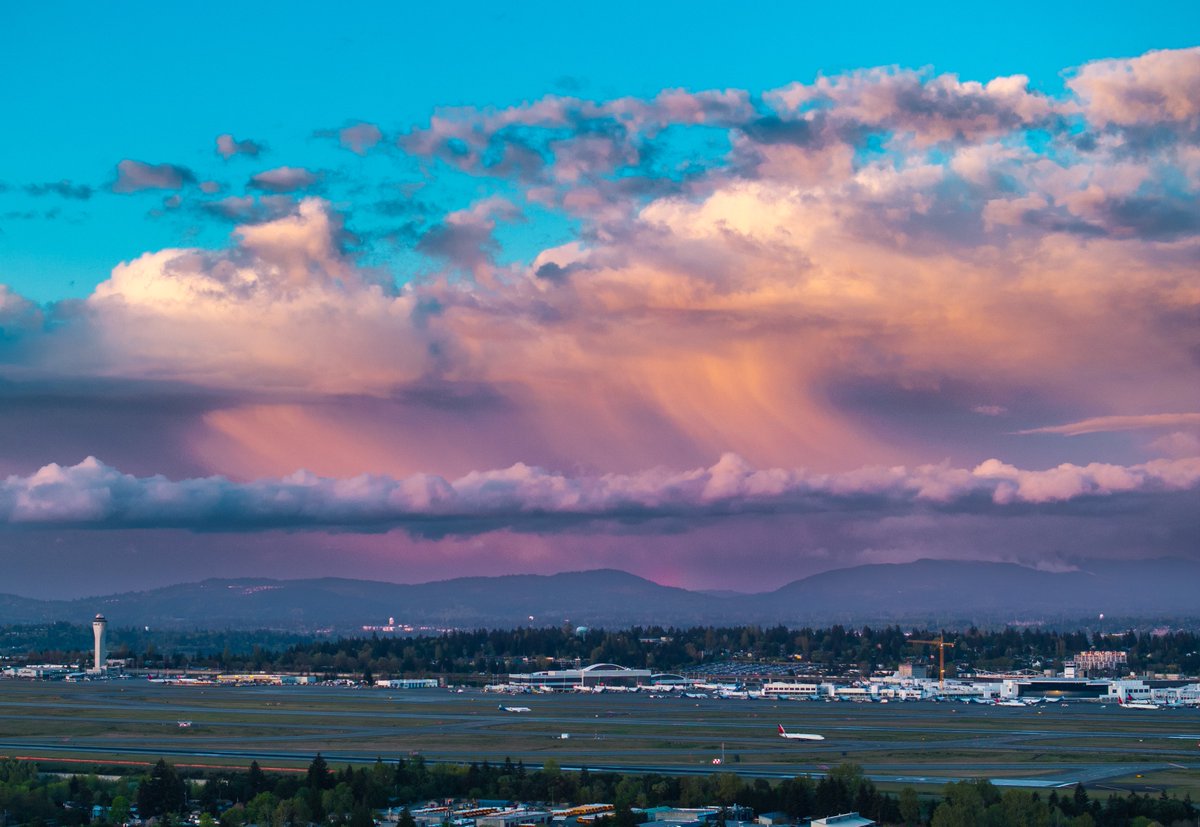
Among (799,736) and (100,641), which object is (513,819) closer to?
(799,736)

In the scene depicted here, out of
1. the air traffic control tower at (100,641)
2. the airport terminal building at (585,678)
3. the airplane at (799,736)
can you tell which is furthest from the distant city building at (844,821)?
the air traffic control tower at (100,641)

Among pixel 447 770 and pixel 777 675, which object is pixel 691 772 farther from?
pixel 777 675

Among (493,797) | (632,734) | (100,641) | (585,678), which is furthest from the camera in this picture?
(100,641)

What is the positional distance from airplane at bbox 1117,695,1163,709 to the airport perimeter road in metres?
2.67

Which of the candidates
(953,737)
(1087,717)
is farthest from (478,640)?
(953,737)

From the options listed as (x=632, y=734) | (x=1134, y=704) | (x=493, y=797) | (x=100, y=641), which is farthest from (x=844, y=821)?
(x=100, y=641)

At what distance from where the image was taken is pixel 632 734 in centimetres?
8469

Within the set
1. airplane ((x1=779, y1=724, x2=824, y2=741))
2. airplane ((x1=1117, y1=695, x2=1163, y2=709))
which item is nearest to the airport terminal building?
airplane ((x1=1117, y1=695, x2=1163, y2=709))

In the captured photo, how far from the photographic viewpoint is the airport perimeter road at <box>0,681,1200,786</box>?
2697 inches

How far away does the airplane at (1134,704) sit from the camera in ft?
383

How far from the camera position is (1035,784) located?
59594 millimetres

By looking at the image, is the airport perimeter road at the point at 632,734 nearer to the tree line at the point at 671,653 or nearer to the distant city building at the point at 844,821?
the distant city building at the point at 844,821

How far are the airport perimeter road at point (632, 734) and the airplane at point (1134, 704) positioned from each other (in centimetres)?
267

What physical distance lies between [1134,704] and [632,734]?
51.4m
